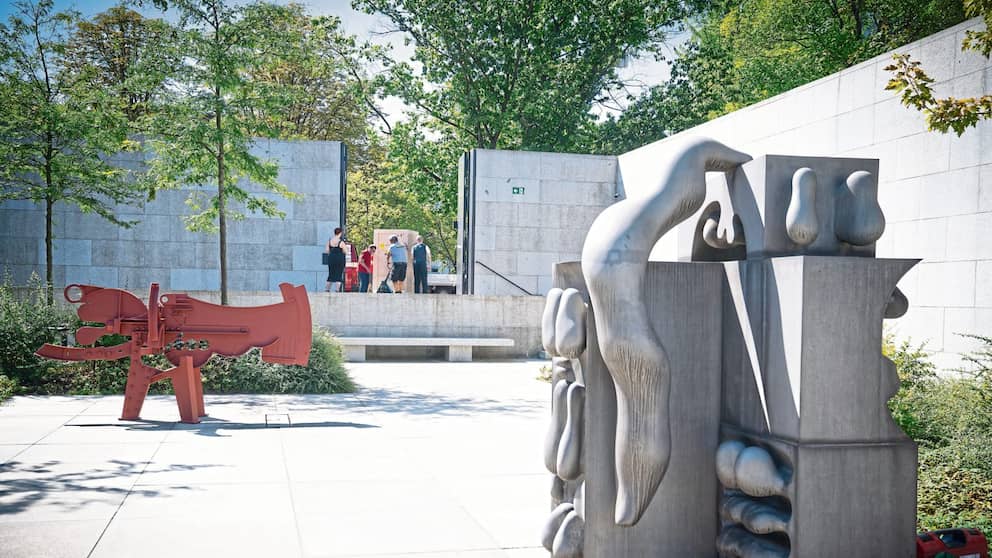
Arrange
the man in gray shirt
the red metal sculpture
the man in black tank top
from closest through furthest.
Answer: the red metal sculpture < the man in gray shirt < the man in black tank top

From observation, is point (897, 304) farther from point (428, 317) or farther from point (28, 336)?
point (428, 317)

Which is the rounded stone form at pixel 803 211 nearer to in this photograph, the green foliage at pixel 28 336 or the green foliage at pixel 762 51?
the green foliage at pixel 28 336

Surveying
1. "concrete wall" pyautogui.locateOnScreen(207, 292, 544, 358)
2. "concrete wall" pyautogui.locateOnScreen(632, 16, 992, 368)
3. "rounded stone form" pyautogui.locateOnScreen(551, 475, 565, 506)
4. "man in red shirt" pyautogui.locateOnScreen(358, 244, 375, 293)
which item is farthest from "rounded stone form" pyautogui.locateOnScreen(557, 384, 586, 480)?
"man in red shirt" pyautogui.locateOnScreen(358, 244, 375, 293)

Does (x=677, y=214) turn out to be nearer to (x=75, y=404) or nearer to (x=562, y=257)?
(x=75, y=404)

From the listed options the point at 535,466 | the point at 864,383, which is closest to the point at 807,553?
the point at 864,383

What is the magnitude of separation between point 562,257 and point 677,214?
17927mm

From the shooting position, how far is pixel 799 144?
507 inches

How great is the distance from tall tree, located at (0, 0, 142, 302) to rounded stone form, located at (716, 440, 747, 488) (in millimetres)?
14729

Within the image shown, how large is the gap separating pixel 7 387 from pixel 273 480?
252 inches

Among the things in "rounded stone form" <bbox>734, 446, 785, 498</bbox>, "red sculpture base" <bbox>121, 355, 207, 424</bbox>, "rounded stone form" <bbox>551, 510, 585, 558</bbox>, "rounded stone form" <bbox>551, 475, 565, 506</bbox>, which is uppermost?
"rounded stone form" <bbox>734, 446, 785, 498</bbox>

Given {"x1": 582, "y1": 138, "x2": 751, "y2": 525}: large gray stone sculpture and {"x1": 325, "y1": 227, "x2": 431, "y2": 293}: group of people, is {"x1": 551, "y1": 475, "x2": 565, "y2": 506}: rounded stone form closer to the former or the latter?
{"x1": 582, "y1": 138, "x2": 751, "y2": 525}: large gray stone sculpture

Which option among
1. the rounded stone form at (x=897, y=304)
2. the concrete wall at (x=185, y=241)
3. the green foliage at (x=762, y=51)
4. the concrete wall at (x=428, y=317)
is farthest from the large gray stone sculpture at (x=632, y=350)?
the green foliage at (x=762, y=51)

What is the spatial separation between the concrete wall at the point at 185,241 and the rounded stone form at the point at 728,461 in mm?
17714

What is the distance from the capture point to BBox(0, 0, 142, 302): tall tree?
15516mm
